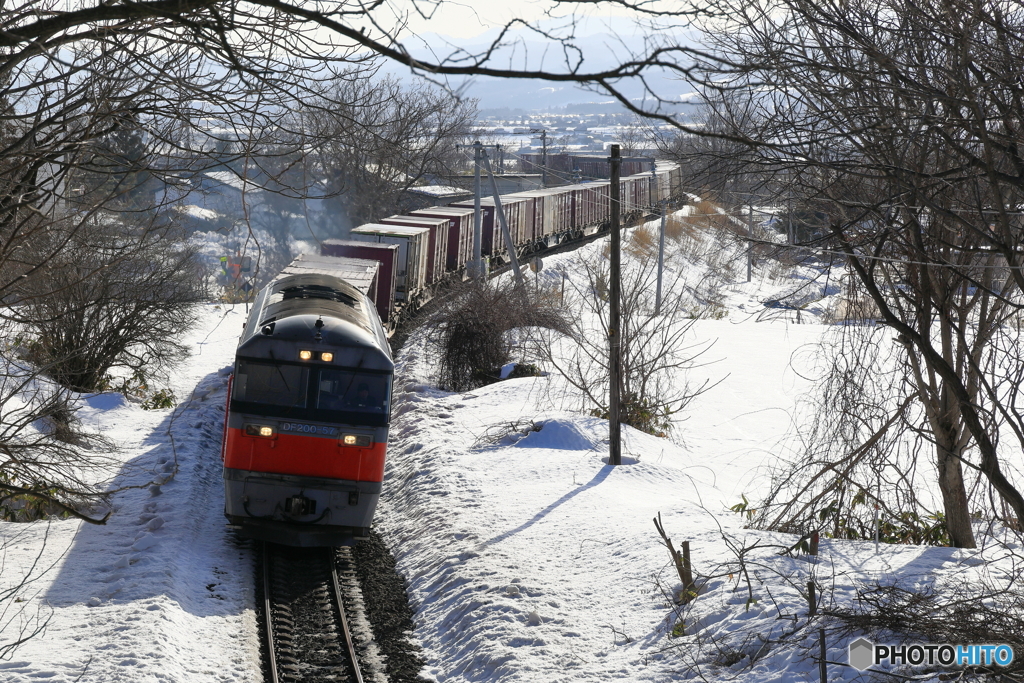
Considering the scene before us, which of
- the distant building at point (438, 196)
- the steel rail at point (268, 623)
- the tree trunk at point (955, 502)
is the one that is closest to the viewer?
the steel rail at point (268, 623)

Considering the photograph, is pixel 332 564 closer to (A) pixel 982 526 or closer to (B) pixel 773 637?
(B) pixel 773 637

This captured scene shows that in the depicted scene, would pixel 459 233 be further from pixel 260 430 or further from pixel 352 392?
pixel 260 430

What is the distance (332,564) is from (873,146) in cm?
758

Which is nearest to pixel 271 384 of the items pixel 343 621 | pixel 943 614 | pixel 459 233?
pixel 343 621

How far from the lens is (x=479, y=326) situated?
21.3m

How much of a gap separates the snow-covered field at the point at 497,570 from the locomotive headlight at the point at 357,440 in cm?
163

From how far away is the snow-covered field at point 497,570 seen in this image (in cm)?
730

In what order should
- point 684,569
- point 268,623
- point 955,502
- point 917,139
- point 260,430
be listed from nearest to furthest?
point 917,139
point 684,569
point 268,623
point 955,502
point 260,430

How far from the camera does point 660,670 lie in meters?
7.15

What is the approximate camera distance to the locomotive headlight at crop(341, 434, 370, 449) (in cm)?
980

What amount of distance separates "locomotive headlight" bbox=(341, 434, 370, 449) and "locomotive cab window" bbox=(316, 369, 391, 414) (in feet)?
0.95

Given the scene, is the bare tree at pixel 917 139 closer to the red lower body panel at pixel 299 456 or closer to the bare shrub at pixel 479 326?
the red lower body panel at pixel 299 456

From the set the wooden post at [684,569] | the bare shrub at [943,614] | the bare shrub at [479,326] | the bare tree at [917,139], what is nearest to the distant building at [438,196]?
the bare shrub at [479,326]

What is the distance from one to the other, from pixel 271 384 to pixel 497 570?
330 cm
